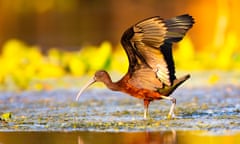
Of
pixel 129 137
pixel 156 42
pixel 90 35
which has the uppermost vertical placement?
pixel 90 35

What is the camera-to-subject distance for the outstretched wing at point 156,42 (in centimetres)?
798

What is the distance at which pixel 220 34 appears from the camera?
1484 cm

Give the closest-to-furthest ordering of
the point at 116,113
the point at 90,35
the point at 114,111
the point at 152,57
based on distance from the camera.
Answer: the point at 152,57, the point at 116,113, the point at 114,111, the point at 90,35

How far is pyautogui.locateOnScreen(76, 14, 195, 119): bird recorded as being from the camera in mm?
8000

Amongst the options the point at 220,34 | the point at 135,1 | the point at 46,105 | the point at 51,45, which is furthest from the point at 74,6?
the point at 46,105

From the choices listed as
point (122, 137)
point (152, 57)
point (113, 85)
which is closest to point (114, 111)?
point (113, 85)

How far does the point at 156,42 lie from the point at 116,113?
4.11ft

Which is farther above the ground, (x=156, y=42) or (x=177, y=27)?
(x=177, y=27)

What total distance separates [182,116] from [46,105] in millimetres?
2192

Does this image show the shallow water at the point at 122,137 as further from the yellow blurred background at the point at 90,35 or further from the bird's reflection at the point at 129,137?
the yellow blurred background at the point at 90,35

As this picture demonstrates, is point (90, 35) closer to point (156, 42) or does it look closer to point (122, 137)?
point (156, 42)

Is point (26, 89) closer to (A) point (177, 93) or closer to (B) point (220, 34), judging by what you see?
(A) point (177, 93)

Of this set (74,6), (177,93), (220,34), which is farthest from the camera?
(74,6)

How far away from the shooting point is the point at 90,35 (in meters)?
21.1
